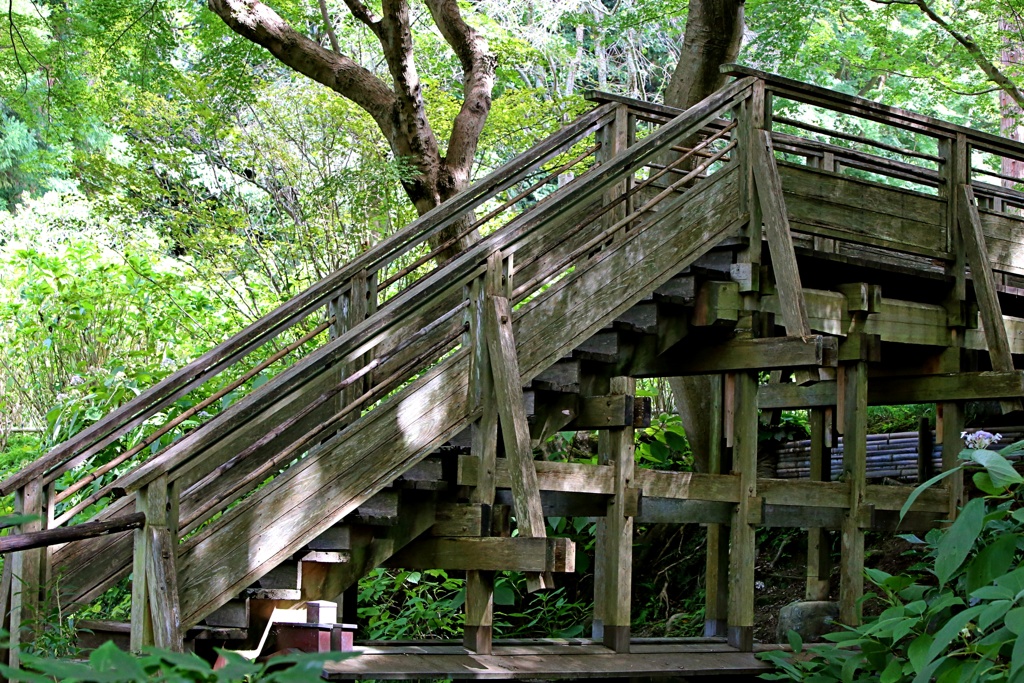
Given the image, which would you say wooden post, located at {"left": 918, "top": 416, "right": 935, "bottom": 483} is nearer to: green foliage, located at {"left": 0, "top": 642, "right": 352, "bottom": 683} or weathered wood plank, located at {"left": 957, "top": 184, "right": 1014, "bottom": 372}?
weathered wood plank, located at {"left": 957, "top": 184, "right": 1014, "bottom": 372}

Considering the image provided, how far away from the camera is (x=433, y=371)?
20.5 feet

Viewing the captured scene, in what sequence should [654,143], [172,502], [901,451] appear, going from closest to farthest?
1. [172,502]
2. [654,143]
3. [901,451]

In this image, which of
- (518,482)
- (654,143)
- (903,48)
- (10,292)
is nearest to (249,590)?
(518,482)

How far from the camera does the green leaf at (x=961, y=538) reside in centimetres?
379

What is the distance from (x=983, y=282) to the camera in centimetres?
845

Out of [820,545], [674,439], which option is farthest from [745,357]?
[674,439]

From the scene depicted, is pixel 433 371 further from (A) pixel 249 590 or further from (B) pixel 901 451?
(B) pixel 901 451

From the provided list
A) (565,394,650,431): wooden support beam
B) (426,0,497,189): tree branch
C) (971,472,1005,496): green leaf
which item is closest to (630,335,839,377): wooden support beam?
(565,394,650,431): wooden support beam

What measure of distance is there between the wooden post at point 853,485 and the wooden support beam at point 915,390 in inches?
37.6

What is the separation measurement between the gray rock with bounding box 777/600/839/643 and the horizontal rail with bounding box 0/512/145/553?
5.03 m

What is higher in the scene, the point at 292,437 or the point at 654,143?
the point at 654,143

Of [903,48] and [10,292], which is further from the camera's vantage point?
[903,48]

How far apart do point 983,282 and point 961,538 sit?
5066 mm

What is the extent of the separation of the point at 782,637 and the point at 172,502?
199 inches
